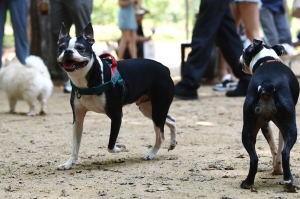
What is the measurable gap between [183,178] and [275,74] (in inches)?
44.3

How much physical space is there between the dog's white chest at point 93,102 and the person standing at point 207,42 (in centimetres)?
468

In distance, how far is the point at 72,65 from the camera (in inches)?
215

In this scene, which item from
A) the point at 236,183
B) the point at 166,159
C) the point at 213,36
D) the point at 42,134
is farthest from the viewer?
the point at 213,36

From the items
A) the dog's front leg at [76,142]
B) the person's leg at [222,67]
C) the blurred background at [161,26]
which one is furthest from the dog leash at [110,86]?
the blurred background at [161,26]

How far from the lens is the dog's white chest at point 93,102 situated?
222 inches

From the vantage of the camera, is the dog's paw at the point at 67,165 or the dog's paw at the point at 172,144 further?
the dog's paw at the point at 172,144

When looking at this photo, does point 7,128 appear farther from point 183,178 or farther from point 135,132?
point 183,178

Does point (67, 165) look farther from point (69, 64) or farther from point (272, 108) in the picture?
point (272, 108)

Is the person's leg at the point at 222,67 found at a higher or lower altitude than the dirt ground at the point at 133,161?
lower

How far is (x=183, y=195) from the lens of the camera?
470cm

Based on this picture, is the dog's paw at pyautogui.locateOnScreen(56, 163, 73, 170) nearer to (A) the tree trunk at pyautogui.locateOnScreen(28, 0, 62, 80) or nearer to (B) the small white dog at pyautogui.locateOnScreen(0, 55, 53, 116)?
(B) the small white dog at pyautogui.locateOnScreen(0, 55, 53, 116)

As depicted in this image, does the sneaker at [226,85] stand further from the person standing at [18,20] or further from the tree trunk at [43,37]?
the person standing at [18,20]

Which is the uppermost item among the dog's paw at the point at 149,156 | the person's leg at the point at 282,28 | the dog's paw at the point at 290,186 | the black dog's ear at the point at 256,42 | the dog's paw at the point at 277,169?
the black dog's ear at the point at 256,42

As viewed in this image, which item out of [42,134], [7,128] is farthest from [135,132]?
[7,128]
